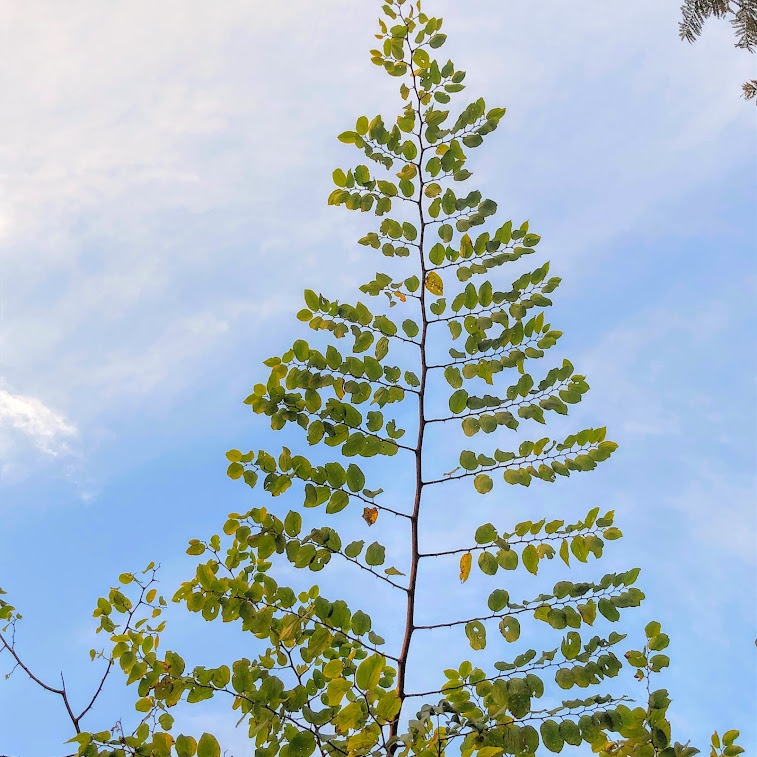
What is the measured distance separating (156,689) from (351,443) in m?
1.11

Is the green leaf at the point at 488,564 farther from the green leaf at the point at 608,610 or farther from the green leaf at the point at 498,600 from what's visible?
the green leaf at the point at 608,610

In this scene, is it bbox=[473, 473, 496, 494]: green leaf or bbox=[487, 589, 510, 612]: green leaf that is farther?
bbox=[473, 473, 496, 494]: green leaf

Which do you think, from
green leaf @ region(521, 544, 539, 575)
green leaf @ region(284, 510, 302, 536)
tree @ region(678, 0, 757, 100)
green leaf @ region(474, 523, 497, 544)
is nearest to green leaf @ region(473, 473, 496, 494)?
green leaf @ region(474, 523, 497, 544)

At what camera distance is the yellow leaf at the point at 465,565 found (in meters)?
2.26

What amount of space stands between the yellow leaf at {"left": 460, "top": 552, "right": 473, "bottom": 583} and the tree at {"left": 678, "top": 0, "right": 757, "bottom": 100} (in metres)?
7.82

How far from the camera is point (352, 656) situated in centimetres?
221

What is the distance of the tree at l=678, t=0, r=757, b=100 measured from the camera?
24.4 ft

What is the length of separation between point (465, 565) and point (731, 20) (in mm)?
8538

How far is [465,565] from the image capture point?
2273mm

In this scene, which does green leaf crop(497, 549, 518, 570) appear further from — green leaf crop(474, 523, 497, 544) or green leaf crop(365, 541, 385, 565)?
green leaf crop(365, 541, 385, 565)

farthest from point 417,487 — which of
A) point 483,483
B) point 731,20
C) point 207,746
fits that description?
point 731,20

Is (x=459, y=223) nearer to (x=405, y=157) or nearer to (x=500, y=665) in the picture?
(x=405, y=157)

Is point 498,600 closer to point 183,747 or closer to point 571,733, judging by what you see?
point 571,733

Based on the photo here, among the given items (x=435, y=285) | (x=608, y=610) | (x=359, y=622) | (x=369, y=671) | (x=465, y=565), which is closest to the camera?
(x=369, y=671)
